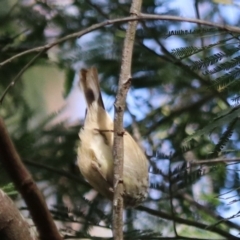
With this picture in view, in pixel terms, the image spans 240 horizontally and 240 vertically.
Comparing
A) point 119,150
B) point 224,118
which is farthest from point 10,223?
point 224,118

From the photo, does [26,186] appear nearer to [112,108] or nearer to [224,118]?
[224,118]

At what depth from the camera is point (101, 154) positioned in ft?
7.46

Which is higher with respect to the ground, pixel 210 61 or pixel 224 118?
pixel 210 61

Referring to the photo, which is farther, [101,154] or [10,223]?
[101,154]

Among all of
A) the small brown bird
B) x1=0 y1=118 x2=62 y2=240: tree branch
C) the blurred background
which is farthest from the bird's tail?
x1=0 y1=118 x2=62 y2=240: tree branch

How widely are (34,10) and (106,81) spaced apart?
0.45 meters

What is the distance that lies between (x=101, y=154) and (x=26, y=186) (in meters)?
0.75

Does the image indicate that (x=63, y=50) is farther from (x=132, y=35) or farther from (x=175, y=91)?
(x=132, y=35)

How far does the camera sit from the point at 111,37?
3059 mm

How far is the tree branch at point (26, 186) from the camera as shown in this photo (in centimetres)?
147

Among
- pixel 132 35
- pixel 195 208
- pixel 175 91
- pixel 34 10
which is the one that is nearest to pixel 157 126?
pixel 175 91

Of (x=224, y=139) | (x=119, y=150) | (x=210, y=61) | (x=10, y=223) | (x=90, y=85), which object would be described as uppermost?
(x=90, y=85)

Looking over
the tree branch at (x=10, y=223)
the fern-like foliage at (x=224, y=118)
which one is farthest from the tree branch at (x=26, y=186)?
the fern-like foliage at (x=224, y=118)

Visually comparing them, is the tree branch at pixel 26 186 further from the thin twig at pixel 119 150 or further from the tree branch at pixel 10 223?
the thin twig at pixel 119 150
